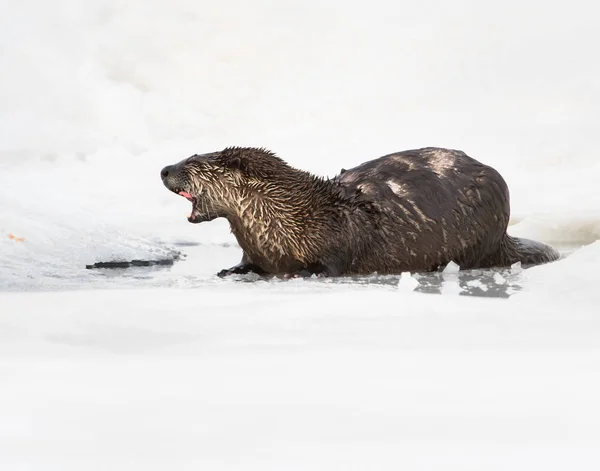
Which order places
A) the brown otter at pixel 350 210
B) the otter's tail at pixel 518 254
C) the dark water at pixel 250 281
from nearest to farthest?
1. the dark water at pixel 250 281
2. the brown otter at pixel 350 210
3. the otter's tail at pixel 518 254

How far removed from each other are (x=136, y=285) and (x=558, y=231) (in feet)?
16.0

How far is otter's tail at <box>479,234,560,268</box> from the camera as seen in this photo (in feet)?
15.5

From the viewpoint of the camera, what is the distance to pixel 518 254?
194 inches

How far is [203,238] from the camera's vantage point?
7.54 metres

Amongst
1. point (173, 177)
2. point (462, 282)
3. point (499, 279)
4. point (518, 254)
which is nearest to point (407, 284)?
point (462, 282)

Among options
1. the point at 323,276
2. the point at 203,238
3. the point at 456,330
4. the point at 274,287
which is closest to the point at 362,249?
the point at 323,276

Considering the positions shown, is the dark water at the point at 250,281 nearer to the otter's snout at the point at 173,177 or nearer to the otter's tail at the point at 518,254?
the otter's tail at the point at 518,254

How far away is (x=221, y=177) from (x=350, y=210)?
2.32ft

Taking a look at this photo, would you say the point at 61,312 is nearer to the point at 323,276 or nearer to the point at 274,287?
the point at 274,287

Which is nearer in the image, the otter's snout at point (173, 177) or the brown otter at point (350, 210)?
the brown otter at point (350, 210)

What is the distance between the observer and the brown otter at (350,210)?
4.11m

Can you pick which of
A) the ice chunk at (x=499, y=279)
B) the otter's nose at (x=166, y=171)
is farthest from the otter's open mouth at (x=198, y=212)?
the ice chunk at (x=499, y=279)

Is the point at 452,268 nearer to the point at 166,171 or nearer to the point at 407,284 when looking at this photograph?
the point at 407,284

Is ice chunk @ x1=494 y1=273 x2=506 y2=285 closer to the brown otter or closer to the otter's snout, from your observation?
the brown otter
